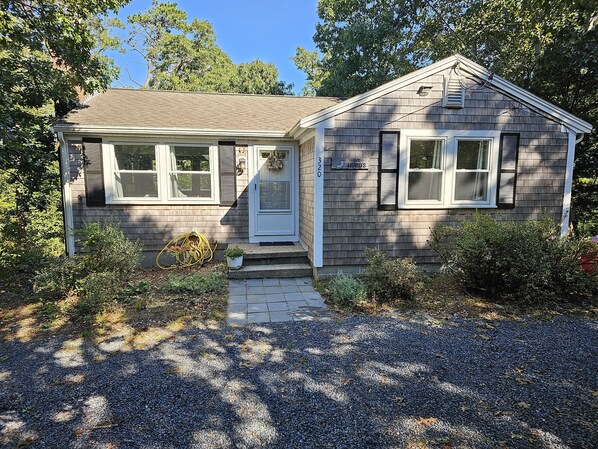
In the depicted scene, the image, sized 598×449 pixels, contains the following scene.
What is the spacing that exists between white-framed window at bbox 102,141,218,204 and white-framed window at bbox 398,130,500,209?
12.8 ft

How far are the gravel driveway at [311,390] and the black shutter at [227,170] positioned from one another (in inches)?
147

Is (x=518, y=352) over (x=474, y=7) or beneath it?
beneath

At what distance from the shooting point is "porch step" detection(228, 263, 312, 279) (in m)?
6.39

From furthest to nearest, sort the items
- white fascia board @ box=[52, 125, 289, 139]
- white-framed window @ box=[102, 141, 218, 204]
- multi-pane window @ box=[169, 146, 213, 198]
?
multi-pane window @ box=[169, 146, 213, 198]
white-framed window @ box=[102, 141, 218, 204]
white fascia board @ box=[52, 125, 289, 139]

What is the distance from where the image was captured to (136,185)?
718cm

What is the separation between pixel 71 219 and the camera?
6961mm

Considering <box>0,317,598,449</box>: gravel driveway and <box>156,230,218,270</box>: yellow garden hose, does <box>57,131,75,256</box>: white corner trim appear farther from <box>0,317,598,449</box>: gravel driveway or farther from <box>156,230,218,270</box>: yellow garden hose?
<box>0,317,598,449</box>: gravel driveway

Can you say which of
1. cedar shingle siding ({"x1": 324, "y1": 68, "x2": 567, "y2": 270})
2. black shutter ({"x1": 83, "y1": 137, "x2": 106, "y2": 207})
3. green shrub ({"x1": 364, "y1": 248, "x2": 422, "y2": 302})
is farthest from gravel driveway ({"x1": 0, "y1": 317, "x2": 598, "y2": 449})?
black shutter ({"x1": 83, "y1": 137, "x2": 106, "y2": 207})

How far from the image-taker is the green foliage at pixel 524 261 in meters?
4.90

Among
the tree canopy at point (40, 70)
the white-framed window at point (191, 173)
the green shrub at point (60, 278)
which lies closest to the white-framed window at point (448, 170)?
the white-framed window at point (191, 173)

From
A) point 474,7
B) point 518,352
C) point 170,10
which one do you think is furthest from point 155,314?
point 170,10

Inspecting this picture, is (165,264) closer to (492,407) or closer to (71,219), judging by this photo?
(71,219)

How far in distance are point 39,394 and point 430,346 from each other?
3.63 metres

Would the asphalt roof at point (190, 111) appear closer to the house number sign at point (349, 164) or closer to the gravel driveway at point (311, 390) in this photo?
the house number sign at point (349, 164)
